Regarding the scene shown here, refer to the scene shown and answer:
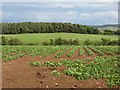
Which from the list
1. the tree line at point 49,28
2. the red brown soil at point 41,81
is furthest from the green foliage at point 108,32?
the red brown soil at point 41,81

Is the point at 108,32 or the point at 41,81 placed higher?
the point at 41,81

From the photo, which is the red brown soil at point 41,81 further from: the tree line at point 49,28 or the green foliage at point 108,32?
the green foliage at point 108,32

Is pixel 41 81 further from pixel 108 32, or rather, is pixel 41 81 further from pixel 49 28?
pixel 49 28

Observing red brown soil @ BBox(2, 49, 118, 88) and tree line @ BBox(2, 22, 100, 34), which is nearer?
red brown soil @ BBox(2, 49, 118, 88)

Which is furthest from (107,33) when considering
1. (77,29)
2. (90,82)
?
(90,82)

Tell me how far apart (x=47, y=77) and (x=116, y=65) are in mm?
4958

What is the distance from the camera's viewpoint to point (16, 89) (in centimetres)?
949

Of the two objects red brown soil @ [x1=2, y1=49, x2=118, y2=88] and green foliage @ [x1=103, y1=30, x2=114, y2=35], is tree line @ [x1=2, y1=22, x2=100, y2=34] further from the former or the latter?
Answer: red brown soil @ [x1=2, y1=49, x2=118, y2=88]

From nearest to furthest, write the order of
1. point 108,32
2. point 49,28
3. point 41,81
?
1. point 41,81
2. point 108,32
3. point 49,28

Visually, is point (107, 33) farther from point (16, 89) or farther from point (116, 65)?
point (16, 89)

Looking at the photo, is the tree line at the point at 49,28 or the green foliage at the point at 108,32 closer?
the green foliage at the point at 108,32

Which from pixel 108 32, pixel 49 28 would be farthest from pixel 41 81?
pixel 49 28

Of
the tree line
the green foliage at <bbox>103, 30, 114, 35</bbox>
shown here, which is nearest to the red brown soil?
the tree line

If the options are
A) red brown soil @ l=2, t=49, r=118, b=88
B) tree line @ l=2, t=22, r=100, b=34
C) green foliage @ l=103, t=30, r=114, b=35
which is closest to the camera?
red brown soil @ l=2, t=49, r=118, b=88
